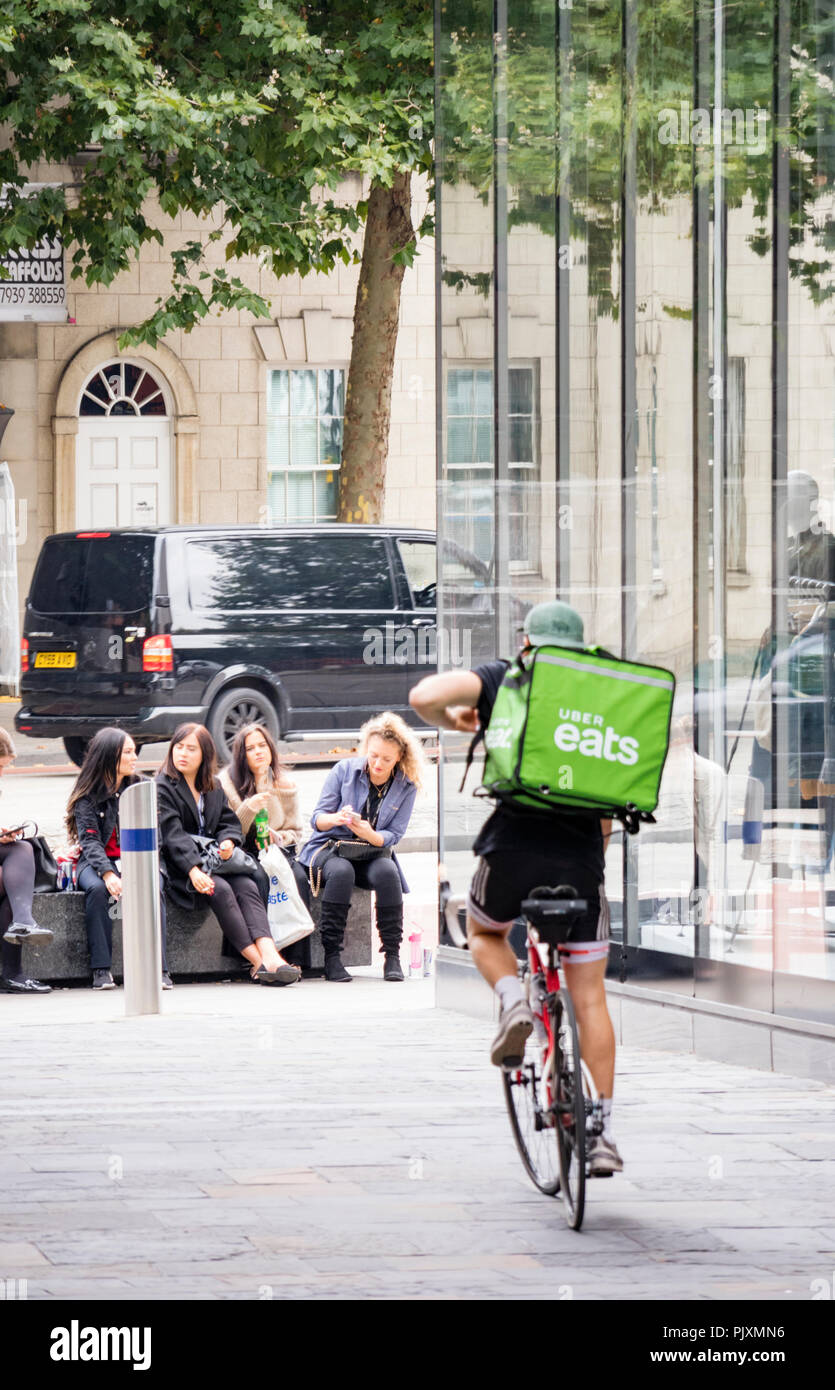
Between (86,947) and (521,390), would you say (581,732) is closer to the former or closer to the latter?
(521,390)

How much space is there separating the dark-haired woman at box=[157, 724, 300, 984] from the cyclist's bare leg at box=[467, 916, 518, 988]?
4.95m

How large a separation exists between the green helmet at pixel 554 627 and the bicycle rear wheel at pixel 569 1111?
0.92 metres

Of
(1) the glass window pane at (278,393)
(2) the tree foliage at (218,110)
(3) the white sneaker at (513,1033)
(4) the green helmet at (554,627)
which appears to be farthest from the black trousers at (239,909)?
(1) the glass window pane at (278,393)

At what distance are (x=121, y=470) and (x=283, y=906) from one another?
16.9 metres

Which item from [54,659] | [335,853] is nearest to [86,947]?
[335,853]

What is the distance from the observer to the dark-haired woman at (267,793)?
11469 millimetres

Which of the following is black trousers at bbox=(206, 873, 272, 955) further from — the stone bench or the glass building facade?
the glass building facade

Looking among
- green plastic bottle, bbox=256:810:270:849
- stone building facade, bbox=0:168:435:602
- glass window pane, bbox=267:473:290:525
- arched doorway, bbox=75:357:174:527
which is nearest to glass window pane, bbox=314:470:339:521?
stone building facade, bbox=0:168:435:602

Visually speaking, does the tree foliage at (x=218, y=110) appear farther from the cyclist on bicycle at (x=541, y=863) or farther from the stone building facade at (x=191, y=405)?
the cyclist on bicycle at (x=541, y=863)

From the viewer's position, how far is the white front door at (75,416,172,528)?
27.3 metres

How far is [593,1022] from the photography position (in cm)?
581

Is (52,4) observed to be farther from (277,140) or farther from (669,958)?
(669,958)
